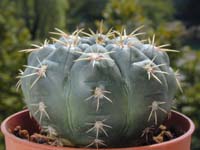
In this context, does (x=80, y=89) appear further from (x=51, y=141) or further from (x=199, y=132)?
(x=199, y=132)

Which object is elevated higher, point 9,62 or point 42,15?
point 42,15

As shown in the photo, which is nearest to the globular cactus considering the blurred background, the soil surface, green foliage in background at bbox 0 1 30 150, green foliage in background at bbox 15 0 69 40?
the soil surface

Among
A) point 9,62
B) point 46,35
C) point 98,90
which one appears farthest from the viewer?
point 46,35

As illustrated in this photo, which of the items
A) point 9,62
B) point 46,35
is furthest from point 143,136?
point 46,35

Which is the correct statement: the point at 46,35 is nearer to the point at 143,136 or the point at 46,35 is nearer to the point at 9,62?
the point at 9,62

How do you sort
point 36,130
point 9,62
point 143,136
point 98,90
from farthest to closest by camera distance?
point 9,62 < point 36,130 < point 143,136 < point 98,90

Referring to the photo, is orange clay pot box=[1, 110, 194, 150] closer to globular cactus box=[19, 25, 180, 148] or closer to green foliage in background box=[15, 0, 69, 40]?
globular cactus box=[19, 25, 180, 148]

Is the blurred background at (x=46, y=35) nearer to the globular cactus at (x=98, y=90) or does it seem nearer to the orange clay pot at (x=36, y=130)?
the orange clay pot at (x=36, y=130)
